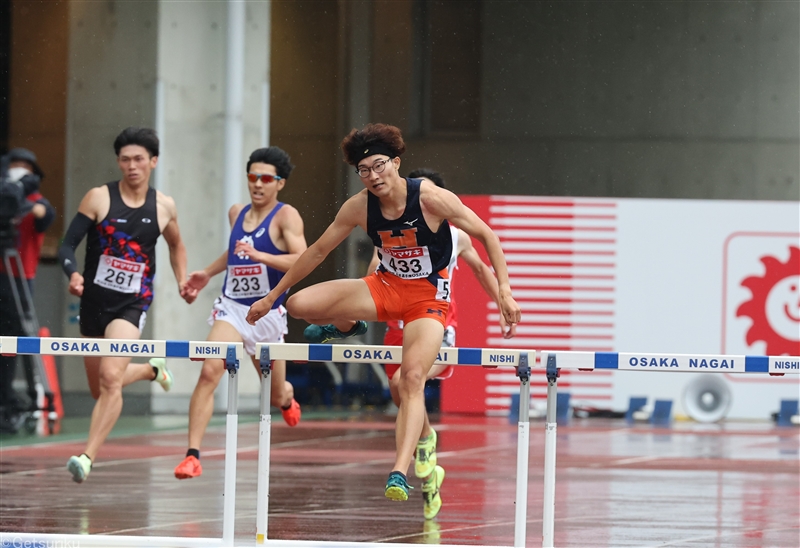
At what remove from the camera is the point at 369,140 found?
6277 mm

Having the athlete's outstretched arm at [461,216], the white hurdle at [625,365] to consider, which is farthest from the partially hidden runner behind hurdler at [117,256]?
the white hurdle at [625,365]

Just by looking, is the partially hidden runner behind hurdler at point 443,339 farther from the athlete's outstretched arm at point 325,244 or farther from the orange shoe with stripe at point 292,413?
the orange shoe with stripe at point 292,413

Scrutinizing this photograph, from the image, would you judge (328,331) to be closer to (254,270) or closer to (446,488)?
(254,270)

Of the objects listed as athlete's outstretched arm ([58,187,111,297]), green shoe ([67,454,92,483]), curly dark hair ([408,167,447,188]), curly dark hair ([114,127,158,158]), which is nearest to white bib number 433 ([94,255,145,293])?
athlete's outstretched arm ([58,187,111,297])

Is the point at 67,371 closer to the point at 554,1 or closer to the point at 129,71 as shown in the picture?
the point at 129,71

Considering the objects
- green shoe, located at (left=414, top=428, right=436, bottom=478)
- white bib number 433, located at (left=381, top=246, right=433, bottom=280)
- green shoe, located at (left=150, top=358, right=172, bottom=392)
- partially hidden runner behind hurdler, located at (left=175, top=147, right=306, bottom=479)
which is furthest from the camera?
green shoe, located at (left=150, top=358, right=172, bottom=392)

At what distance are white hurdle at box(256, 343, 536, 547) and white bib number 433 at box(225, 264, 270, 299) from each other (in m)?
2.13

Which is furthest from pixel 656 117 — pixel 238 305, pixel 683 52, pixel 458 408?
pixel 238 305

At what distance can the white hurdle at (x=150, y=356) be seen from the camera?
6004 millimetres

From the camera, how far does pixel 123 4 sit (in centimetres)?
1412

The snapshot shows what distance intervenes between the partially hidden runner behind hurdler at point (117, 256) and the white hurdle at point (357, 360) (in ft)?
7.22

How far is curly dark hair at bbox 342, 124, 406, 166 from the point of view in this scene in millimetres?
6281

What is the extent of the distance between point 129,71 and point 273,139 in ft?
6.19

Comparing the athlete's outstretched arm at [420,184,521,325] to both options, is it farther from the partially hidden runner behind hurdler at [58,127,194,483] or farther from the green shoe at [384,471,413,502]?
the partially hidden runner behind hurdler at [58,127,194,483]
